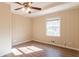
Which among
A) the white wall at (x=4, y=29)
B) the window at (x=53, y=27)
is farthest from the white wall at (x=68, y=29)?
the white wall at (x=4, y=29)

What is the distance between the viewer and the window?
5.50 m

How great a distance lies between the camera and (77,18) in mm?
4391

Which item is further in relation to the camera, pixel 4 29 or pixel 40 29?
pixel 40 29

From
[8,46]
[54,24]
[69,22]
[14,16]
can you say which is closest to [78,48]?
[69,22]

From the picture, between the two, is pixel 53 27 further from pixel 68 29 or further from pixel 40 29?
pixel 40 29

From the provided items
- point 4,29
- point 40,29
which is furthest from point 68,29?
point 4,29

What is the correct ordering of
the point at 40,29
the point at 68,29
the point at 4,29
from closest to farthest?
1. the point at 4,29
2. the point at 68,29
3. the point at 40,29

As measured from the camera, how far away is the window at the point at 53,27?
5.50 metres

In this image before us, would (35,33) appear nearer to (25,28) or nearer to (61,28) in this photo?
(25,28)

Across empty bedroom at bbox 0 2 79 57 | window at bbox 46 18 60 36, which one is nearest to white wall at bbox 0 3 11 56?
empty bedroom at bbox 0 2 79 57

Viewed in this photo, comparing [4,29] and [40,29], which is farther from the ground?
[4,29]

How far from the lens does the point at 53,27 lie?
5820mm

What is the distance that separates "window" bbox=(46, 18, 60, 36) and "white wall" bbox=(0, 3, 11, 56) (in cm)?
299

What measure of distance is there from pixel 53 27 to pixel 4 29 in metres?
3.24
